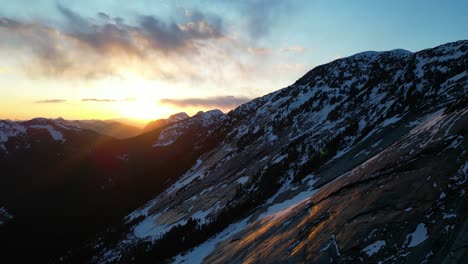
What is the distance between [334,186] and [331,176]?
11248mm

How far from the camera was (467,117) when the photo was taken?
2319 centimetres

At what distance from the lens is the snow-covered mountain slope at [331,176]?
774 inches

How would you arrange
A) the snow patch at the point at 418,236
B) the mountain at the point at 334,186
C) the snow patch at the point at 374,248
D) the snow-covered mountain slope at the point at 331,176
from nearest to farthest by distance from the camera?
the snow patch at the point at 418,236 → the snow patch at the point at 374,248 → the mountain at the point at 334,186 → the snow-covered mountain slope at the point at 331,176

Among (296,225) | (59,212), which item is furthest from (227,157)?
(59,212)

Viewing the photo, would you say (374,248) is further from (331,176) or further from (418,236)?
(331,176)

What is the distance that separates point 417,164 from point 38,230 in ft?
649

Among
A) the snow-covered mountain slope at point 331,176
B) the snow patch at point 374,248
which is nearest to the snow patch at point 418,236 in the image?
the snow-covered mountain slope at point 331,176

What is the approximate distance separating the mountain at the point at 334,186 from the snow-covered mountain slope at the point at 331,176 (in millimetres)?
151

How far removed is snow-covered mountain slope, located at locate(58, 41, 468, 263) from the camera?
19672mm

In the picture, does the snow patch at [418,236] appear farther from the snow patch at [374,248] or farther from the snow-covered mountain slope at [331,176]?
the snow patch at [374,248]

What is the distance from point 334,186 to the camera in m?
31.4

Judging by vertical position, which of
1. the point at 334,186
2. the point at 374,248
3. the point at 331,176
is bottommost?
the point at 331,176

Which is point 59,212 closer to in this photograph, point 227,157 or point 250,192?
point 227,157

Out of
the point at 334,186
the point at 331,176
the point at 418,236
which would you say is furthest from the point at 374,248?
the point at 331,176
